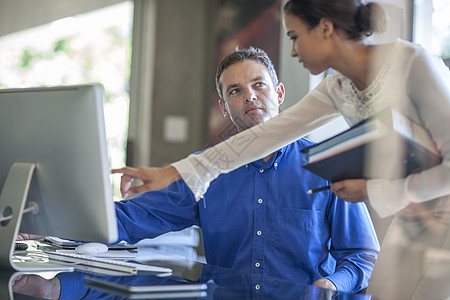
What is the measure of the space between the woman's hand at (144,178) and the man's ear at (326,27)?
0.50 metres

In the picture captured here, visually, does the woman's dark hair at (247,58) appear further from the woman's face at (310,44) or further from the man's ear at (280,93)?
the woman's face at (310,44)

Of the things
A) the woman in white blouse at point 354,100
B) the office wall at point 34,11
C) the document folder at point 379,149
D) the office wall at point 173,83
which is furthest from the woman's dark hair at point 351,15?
the office wall at point 34,11

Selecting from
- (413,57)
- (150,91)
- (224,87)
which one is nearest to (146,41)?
(150,91)

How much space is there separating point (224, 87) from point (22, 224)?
0.76 metres

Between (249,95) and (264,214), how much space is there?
356 millimetres

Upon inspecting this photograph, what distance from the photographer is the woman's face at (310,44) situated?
1282mm

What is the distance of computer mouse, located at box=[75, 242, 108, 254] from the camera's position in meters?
1.46

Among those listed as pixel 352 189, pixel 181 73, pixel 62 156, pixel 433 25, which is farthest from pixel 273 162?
pixel 181 73

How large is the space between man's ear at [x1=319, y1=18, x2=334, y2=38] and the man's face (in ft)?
1.28

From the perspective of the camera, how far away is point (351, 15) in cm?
126

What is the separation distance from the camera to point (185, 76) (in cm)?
369

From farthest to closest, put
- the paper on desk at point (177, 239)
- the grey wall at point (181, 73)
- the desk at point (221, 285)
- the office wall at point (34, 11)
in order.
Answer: the office wall at point (34, 11)
the grey wall at point (181, 73)
the paper on desk at point (177, 239)
the desk at point (221, 285)

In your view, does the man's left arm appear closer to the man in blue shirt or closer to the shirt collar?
the man in blue shirt

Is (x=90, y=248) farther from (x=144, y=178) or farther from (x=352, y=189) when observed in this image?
(x=352, y=189)
